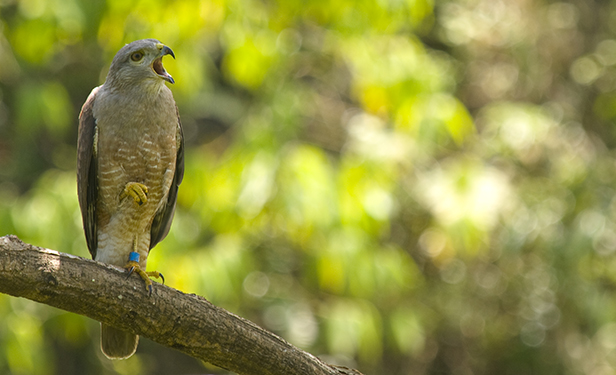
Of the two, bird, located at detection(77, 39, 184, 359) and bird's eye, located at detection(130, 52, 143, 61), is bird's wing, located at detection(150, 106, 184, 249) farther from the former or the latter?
bird's eye, located at detection(130, 52, 143, 61)

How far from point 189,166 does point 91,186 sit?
1899 millimetres

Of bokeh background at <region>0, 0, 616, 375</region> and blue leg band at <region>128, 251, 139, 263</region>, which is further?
bokeh background at <region>0, 0, 616, 375</region>

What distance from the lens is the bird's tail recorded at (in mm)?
2738

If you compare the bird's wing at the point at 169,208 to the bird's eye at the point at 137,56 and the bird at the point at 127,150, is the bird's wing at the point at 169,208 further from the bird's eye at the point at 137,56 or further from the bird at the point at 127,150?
the bird's eye at the point at 137,56

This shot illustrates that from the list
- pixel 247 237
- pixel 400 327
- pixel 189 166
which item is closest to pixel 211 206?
pixel 189 166

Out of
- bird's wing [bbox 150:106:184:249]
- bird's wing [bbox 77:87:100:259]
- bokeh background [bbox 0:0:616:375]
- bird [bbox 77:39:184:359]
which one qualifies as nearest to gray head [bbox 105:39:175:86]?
bird [bbox 77:39:184:359]

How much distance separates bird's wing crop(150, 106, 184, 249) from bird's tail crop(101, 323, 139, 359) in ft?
1.64

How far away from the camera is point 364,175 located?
4.50 m

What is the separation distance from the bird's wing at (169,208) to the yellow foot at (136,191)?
248 millimetres

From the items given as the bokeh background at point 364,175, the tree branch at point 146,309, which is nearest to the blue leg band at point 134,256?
the tree branch at point 146,309

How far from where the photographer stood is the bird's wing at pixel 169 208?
113 inches

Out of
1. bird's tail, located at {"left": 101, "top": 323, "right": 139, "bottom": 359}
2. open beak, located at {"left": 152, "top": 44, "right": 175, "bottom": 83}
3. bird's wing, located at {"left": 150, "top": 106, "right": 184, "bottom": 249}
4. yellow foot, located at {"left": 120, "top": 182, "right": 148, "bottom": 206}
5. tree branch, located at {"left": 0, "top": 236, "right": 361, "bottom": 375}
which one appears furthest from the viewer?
bird's wing, located at {"left": 150, "top": 106, "right": 184, "bottom": 249}

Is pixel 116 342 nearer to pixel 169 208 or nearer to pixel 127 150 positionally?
pixel 169 208

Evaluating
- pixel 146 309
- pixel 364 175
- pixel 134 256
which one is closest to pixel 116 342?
pixel 134 256
